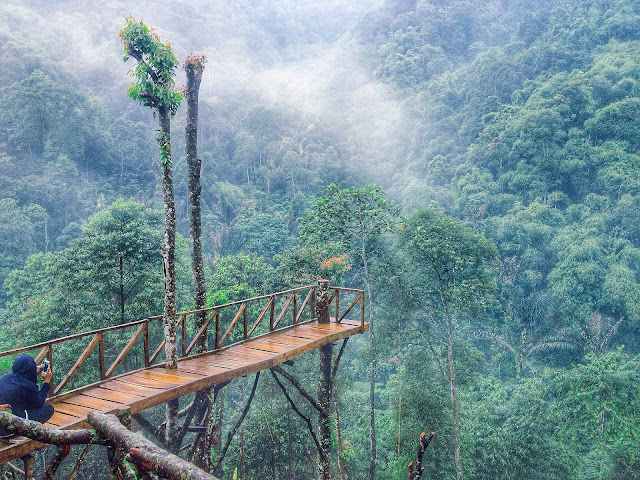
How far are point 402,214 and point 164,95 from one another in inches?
866

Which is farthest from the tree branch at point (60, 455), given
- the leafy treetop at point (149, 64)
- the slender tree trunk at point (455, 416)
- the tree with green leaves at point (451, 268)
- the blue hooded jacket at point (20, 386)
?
the slender tree trunk at point (455, 416)

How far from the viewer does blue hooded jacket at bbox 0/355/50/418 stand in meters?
3.91

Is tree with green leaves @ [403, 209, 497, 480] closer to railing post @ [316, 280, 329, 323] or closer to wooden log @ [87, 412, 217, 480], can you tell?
railing post @ [316, 280, 329, 323]

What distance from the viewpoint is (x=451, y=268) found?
14.7 metres

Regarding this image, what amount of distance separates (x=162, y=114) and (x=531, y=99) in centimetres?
2762

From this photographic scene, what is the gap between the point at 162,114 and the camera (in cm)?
598

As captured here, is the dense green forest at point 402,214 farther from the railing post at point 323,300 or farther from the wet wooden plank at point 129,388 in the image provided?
the wet wooden plank at point 129,388

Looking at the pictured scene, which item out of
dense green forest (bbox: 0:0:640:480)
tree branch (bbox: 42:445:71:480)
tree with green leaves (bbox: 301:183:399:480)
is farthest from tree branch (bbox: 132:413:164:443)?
tree with green leaves (bbox: 301:183:399:480)

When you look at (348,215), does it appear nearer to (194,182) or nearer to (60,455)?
(194,182)

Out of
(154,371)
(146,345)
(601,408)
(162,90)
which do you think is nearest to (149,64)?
(162,90)

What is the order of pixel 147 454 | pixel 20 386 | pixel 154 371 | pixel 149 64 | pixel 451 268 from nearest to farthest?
pixel 147 454, pixel 20 386, pixel 149 64, pixel 154 371, pixel 451 268

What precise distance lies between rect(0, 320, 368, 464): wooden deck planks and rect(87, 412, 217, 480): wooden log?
267 centimetres

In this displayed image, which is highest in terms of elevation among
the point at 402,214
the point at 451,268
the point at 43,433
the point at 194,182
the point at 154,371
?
the point at 194,182

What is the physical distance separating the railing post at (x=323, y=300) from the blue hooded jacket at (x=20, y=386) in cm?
471
